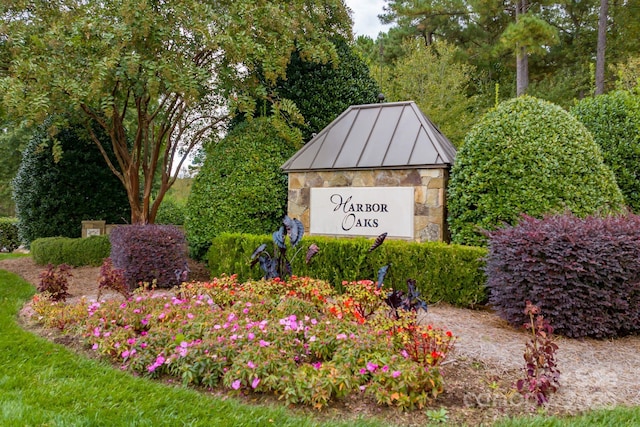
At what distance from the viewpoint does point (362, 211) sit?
643 cm

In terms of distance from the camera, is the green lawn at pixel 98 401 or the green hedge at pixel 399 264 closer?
the green lawn at pixel 98 401

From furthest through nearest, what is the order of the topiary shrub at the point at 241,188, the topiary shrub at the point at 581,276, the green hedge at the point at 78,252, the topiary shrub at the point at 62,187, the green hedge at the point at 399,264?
the topiary shrub at the point at 62,187 → the green hedge at the point at 78,252 → the topiary shrub at the point at 241,188 → the green hedge at the point at 399,264 → the topiary shrub at the point at 581,276

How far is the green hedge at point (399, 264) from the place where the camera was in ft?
16.9

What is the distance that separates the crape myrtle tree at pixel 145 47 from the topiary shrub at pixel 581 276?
15.3ft

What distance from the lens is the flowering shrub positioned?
275cm

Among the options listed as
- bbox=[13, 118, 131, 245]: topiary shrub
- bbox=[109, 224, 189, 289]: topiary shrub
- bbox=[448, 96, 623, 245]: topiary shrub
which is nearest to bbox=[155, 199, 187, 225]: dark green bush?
bbox=[13, 118, 131, 245]: topiary shrub

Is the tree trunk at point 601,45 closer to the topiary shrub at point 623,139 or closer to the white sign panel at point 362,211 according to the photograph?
the topiary shrub at point 623,139

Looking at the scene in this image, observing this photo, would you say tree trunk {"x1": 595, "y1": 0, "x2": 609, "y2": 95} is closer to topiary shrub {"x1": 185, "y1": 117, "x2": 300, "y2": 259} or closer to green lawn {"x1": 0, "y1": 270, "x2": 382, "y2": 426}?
topiary shrub {"x1": 185, "y1": 117, "x2": 300, "y2": 259}

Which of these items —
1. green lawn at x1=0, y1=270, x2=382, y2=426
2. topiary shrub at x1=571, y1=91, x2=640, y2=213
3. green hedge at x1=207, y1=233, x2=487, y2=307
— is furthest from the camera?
topiary shrub at x1=571, y1=91, x2=640, y2=213

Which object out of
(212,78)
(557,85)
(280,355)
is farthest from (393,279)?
(557,85)

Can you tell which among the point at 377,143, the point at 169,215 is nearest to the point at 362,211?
the point at 377,143

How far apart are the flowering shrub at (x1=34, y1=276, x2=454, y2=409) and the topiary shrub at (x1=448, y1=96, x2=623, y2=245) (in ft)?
6.46

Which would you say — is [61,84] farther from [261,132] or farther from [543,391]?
[543,391]

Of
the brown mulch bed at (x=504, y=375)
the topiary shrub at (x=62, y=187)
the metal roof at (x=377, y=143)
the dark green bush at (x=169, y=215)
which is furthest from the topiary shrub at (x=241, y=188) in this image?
the dark green bush at (x=169, y=215)
